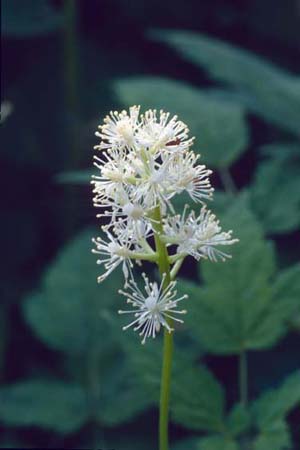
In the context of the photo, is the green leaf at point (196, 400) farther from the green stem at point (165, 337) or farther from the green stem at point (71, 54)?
the green stem at point (71, 54)

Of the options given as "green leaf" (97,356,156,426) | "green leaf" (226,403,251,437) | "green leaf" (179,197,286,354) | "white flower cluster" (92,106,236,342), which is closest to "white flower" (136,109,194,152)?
"white flower cluster" (92,106,236,342)

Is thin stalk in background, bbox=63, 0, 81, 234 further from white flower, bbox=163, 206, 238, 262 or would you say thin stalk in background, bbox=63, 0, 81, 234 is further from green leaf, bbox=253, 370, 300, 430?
white flower, bbox=163, 206, 238, 262

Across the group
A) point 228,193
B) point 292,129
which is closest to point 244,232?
point 228,193

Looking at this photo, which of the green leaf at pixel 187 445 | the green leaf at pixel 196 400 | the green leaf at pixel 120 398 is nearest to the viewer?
the green leaf at pixel 196 400

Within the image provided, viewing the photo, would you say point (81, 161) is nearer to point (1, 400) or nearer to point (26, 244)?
point (26, 244)

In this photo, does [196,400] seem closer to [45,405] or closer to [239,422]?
[239,422]

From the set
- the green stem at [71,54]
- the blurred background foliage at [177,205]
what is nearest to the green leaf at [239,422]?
the blurred background foliage at [177,205]

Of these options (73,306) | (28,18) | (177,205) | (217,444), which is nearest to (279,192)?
(177,205)
